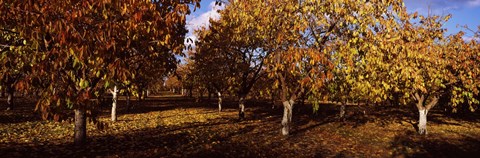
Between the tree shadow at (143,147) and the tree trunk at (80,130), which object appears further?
the tree trunk at (80,130)

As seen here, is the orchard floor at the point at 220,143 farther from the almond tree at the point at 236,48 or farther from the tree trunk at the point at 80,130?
the almond tree at the point at 236,48

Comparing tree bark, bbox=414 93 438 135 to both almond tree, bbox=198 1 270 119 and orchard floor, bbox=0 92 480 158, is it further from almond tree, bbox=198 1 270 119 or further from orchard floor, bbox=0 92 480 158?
almond tree, bbox=198 1 270 119

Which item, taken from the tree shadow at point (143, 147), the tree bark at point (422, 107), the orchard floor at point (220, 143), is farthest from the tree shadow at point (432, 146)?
the tree shadow at point (143, 147)

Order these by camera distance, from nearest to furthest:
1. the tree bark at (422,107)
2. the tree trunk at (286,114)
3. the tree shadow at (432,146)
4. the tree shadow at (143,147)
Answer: the tree shadow at (143,147), the tree shadow at (432,146), the tree trunk at (286,114), the tree bark at (422,107)

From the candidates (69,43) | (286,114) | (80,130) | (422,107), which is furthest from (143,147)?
(422,107)

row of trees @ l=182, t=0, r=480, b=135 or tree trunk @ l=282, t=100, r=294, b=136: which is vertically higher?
row of trees @ l=182, t=0, r=480, b=135

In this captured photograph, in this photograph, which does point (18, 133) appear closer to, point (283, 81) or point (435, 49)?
point (283, 81)

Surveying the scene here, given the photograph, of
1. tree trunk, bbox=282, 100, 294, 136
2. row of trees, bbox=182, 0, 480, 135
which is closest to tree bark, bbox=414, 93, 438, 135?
row of trees, bbox=182, 0, 480, 135

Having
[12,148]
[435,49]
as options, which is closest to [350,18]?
[435,49]

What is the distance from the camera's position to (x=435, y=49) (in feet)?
75.7

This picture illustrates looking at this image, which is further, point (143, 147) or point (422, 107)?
point (422, 107)

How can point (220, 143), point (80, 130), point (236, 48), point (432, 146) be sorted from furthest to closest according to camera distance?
point (236, 48)
point (432, 146)
point (220, 143)
point (80, 130)

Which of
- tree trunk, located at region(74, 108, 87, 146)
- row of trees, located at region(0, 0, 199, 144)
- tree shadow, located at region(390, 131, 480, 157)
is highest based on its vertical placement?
row of trees, located at region(0, 0, 199, 144)

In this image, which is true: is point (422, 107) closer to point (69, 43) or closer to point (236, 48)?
point (236, 48)
